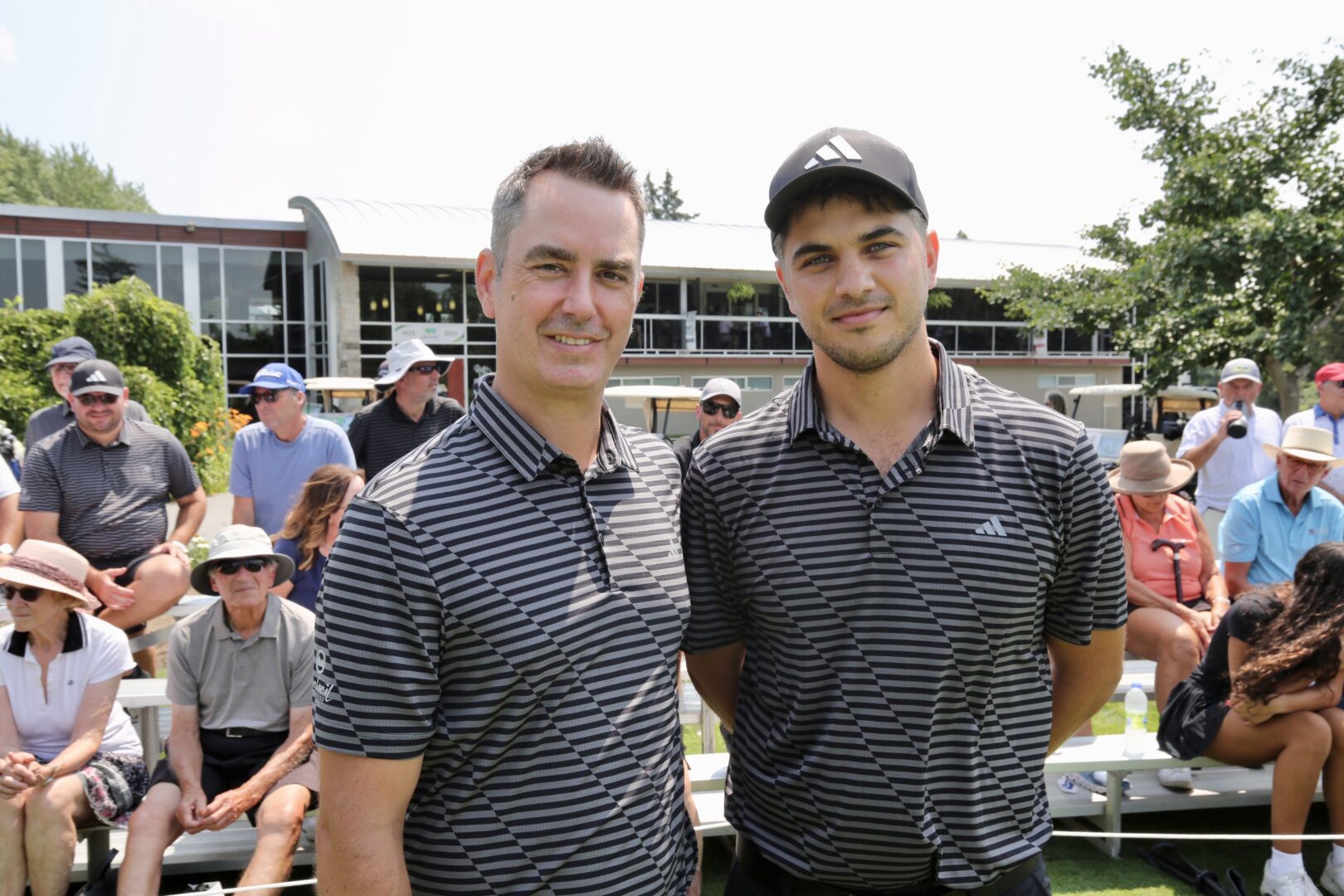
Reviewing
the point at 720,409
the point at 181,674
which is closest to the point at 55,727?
the point at 181,674

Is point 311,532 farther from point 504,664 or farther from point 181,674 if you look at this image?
point 504,664

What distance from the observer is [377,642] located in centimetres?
151

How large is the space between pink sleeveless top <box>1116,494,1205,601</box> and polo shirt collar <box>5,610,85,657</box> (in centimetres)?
519

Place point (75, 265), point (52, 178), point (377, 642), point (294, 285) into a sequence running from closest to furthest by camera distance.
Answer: point (377, 642) < point (75, 265) < point (294, 285) < point (52, 178)

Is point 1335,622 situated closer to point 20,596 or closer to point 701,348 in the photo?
A: point 20,596

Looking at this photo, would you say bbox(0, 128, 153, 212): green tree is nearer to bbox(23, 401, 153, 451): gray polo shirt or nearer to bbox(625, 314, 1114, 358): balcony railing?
bbox(625, 314, 1114, 358): balcony railing

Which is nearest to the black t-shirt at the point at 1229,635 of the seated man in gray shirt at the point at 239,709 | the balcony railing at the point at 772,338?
the seated man in gray shirt at the point at 239,709

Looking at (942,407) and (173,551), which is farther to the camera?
(173,551)

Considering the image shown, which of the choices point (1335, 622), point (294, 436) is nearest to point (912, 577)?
point (1335, 622)

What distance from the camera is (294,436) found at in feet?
20.8

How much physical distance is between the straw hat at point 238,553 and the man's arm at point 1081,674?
3.23 m

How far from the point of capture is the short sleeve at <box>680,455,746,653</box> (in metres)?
2.05

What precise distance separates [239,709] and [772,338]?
2586cm

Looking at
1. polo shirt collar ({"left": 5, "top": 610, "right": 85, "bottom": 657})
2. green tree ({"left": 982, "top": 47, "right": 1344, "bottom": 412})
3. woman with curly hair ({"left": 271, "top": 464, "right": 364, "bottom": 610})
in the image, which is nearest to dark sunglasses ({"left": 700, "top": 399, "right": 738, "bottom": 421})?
woman with curly hair ({"left": 271, "top": 464, "right": 364, "bottom": 610})
